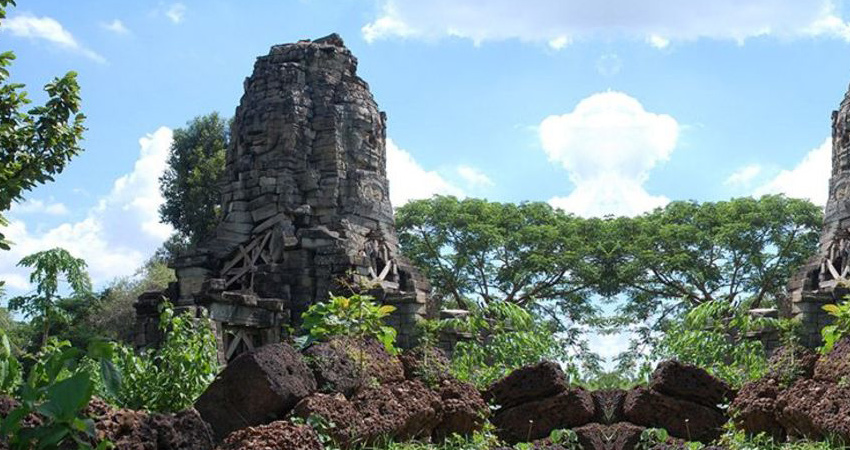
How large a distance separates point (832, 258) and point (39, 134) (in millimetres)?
12679

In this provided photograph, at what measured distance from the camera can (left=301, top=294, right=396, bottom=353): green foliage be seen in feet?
30.6

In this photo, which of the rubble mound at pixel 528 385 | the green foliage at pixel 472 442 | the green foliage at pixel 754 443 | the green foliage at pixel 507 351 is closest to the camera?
the green foliage at pixel 754 443

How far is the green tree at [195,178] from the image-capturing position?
120 feet

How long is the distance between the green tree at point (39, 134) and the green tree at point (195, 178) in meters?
24.9

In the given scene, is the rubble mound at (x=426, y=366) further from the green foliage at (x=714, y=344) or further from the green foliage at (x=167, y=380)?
the green foliage at (x=714, y=344)

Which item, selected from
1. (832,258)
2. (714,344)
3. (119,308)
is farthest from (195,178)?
(714,344)

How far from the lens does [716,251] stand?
30.6 meters

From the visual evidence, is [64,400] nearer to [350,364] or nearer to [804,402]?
[350,364]

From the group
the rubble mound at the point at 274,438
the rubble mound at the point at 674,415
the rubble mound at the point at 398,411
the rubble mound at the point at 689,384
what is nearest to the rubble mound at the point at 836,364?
the rubble mound at the point at 689,384

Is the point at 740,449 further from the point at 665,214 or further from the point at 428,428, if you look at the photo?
the point at 665,214

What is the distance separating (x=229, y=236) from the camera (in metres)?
23.5

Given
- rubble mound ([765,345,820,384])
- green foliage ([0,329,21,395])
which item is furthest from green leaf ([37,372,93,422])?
rubble mound ([765,345,820,384])

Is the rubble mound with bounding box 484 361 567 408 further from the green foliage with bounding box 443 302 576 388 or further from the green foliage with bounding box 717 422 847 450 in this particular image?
the green foliage with bounding box 443 302 576 388

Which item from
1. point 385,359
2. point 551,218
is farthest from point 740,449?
point 551,218
